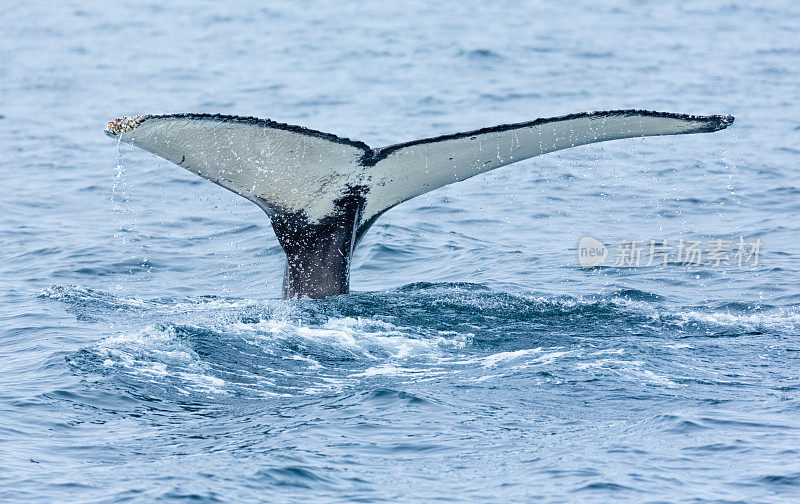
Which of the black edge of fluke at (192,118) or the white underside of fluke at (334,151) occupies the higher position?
the black edge of fluke at (192,118)

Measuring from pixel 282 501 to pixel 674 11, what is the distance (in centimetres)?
3215

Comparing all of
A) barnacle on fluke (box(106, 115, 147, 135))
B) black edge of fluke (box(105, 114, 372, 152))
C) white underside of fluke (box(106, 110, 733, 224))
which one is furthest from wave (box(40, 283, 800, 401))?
barnacle on fluke (box(106, 115, 147, 135))

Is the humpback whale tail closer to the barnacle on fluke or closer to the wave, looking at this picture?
the barnacle on fluke

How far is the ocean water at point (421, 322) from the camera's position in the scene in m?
6.34

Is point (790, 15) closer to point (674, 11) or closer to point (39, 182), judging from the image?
point (674, 11)

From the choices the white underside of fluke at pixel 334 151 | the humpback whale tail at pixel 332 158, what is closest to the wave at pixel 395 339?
the humpback whale tail at pixel 332 158

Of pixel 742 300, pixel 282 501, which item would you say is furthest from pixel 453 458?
pixel 742 300

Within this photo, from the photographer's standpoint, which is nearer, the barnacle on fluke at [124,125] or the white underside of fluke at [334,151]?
the barnacle on fluke at [124,125]

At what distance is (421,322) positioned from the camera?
8.88 metres

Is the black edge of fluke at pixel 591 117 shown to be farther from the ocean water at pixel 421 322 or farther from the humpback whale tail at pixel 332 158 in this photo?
the ocean water at pixel 421 322

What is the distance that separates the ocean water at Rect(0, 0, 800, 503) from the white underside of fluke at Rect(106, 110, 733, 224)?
1.22 meters
